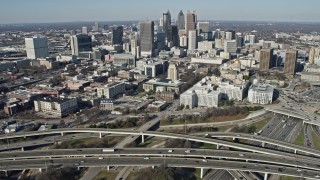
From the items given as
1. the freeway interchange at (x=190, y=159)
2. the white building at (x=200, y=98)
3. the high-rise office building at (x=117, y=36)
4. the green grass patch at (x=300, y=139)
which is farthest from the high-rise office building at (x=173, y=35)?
the freeway interchange at (x=190, y=159)

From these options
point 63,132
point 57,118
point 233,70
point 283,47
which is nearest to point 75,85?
point 57,118

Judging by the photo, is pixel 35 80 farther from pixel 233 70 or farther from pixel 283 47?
pixel 283 47

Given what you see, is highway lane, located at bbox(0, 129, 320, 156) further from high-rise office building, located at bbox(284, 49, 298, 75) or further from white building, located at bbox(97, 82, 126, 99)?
high-rise office building, located at bbox(284, 49, 298, 75)

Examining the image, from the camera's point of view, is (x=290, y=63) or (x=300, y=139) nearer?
(x=300, y=139)

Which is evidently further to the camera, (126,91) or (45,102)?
(126,91)

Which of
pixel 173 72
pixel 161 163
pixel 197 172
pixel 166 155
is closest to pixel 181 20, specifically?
pixel 173 72

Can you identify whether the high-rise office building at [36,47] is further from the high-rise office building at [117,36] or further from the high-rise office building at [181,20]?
the high-rise office building at [181,20]

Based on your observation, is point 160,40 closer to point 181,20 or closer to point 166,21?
point 166,21
